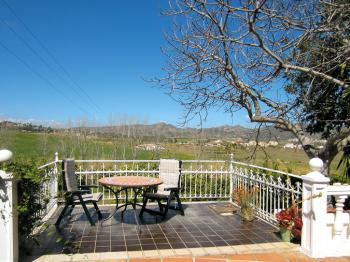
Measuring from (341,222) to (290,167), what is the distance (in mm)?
3059

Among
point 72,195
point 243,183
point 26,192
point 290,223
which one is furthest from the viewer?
point 243,183

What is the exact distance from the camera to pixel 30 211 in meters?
3.77

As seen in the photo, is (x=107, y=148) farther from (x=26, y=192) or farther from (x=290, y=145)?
(x=26, y=192)

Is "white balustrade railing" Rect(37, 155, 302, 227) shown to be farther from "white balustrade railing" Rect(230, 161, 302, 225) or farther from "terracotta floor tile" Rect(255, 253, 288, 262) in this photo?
"terracotta floor tile" Rect(255, 253, 288, 262)

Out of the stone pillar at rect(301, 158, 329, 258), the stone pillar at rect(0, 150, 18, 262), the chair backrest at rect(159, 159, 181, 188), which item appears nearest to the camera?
the stone pillar at rect(0, 150, 18, 262)

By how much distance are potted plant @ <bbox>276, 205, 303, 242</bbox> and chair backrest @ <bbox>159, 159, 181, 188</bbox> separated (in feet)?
7.08

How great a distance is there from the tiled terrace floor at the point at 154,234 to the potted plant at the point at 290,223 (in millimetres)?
210

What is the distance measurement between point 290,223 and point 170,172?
2489 mm

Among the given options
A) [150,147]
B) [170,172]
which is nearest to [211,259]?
[170,172]

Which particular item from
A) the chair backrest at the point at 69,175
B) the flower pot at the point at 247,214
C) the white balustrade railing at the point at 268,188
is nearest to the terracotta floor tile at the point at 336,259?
the white balustrade railing at the point at 268,188

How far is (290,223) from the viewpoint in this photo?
4.39 metres

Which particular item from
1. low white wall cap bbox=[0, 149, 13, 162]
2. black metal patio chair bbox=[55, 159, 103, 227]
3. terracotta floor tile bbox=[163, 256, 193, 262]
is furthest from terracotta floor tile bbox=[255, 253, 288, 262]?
low white wall cap bbox=[0, 149, 13, 162]

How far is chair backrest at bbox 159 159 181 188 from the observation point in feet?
20.0

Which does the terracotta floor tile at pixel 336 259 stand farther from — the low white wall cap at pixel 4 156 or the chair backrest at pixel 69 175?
the low white wall cap at pixel 4 156
